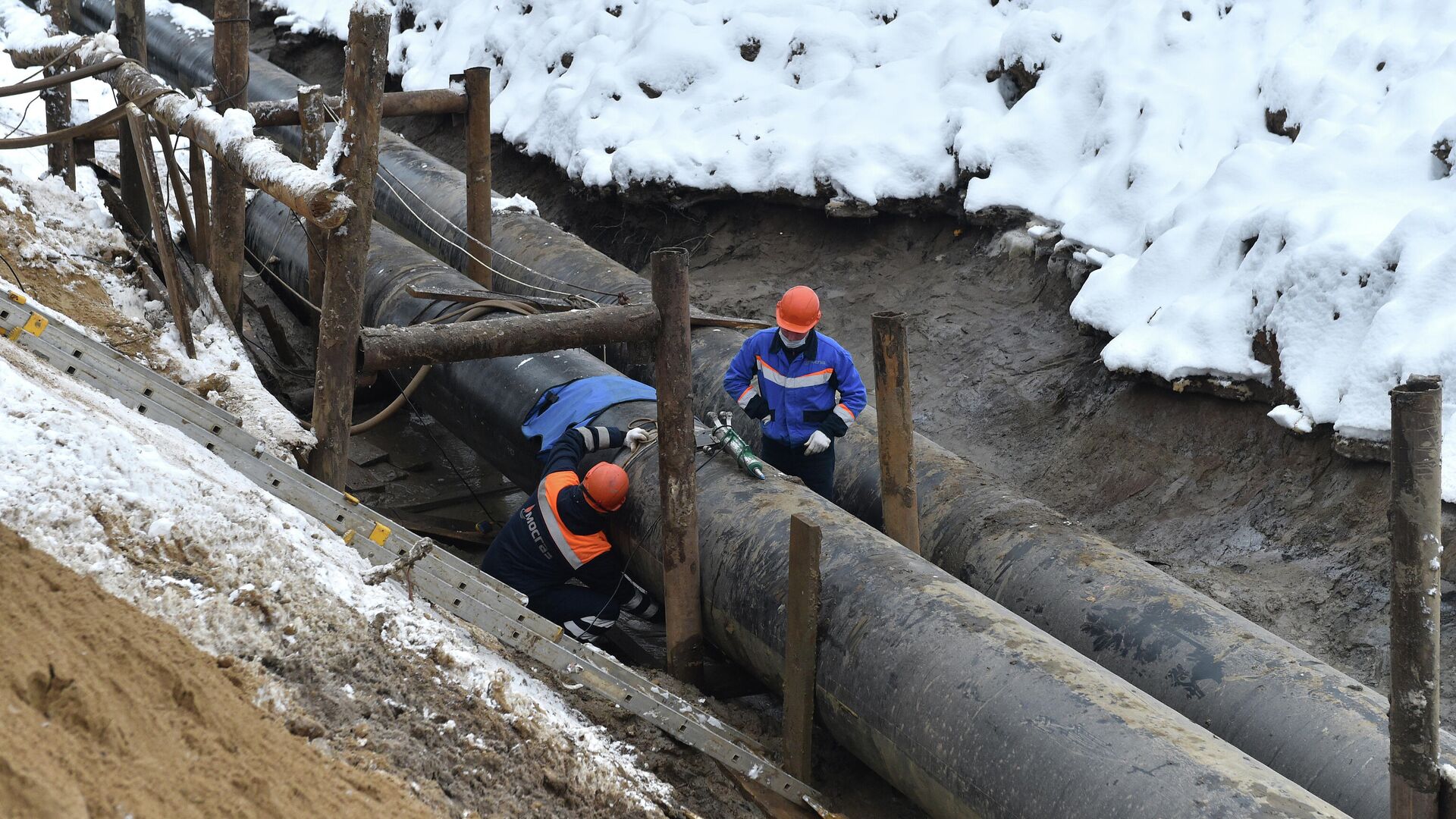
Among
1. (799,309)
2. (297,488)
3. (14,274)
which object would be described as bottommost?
(14,274)

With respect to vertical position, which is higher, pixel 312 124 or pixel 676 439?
pixel 312 124

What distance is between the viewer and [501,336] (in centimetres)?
446

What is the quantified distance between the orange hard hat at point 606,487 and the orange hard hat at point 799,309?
978mm

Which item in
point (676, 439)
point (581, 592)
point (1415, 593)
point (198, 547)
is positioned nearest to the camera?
point (1415, 593)

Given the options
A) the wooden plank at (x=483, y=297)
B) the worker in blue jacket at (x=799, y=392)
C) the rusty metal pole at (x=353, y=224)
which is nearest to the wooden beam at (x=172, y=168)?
the wooden plank at (x=483, y=297)

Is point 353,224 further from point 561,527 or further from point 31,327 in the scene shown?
point 561,527

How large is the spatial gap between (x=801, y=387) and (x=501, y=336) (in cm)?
153

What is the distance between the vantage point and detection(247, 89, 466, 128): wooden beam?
6758 mm

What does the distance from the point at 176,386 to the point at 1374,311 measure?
16.9ft

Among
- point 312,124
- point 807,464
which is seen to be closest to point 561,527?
point 807,464

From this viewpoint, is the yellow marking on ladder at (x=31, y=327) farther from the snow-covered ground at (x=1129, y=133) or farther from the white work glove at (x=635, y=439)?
the snow-covered ground at (x=1129, y=133)

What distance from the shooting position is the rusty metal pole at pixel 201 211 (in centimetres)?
616

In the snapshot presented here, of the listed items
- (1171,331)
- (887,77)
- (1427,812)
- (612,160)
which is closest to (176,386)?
(1427,812)

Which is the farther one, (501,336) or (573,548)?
(573,548)
